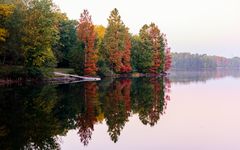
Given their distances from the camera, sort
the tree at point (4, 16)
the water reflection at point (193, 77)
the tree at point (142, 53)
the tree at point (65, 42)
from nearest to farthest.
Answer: the tree at point (4, 16) → the tree at point (65, 42) → the water reflection at point (193, 77) → the tree at point (142, 53)

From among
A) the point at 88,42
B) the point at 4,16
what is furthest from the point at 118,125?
the point at 88,42

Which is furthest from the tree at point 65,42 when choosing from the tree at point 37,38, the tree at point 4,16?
the tree at point 4,16

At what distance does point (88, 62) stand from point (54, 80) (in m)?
12.2

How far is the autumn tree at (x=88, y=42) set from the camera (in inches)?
2758

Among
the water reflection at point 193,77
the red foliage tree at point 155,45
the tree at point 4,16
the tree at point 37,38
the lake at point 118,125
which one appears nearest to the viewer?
the lake at point 118,125

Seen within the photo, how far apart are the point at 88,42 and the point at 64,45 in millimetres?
8713

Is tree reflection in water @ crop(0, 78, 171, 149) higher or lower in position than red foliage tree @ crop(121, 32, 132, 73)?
lower

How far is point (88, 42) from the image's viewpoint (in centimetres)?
7138

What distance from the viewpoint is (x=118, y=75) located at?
86188 mm

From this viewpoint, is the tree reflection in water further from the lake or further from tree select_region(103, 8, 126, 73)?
tree select_region(103, 8, 126, 73)

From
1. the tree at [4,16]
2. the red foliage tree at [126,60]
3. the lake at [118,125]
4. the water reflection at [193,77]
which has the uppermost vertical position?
the tree at [4,16]

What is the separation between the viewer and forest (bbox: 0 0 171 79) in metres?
52.1

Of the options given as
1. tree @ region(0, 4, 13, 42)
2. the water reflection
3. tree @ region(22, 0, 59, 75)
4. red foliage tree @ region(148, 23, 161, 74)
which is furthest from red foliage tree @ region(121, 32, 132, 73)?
tree @ region(0, 4, 13, 42)

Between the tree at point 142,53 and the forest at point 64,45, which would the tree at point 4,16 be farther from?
the tree at point 142,53
